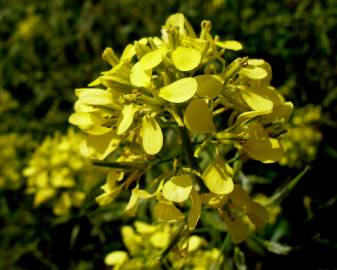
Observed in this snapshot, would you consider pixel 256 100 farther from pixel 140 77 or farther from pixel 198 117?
pixel 140 77

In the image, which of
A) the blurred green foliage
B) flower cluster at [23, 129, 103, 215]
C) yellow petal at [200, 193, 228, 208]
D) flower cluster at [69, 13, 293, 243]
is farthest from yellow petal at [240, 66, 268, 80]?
flower cluster at [23, 129, 103, 215]

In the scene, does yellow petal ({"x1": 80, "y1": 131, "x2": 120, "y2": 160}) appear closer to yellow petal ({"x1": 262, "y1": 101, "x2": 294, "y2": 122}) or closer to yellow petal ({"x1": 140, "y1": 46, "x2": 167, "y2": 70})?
yellow petal ({"x1": 140, "y1": 46, "x2": 167, "y2": 70})

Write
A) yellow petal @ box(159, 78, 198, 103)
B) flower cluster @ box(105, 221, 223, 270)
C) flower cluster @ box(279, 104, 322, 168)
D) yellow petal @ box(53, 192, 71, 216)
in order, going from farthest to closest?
yellow petal @ box(53, 192, 71, 216)
flower cluster @ box(279, 104, 322, 168)
flower cluster @ box(105, 221, 223, 270)
yellow petal @ box(159, 78, 198, 103)

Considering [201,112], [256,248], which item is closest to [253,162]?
[256,248]

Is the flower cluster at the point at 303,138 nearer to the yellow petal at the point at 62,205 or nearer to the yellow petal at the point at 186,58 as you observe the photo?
the yellow petal at the point at 62,205

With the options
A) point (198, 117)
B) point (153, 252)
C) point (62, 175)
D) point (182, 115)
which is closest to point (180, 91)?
point (198, 117)

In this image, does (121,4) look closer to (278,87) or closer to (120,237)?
(278,87)

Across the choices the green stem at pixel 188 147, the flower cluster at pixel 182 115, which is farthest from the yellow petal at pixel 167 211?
the green stem at pixel 188 147

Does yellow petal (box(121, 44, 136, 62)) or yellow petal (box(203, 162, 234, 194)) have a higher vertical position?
yellow petal (box(121, 44, 136, 62))
